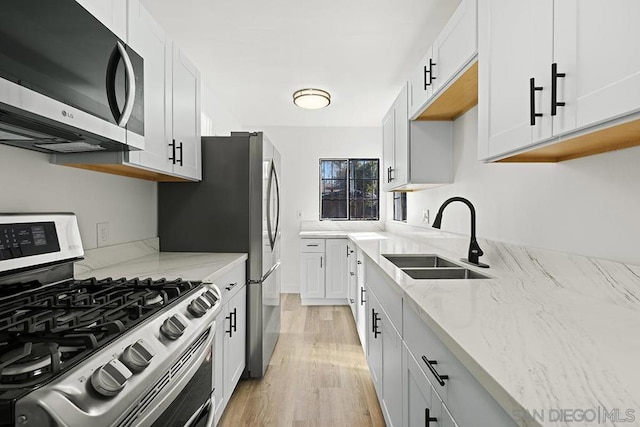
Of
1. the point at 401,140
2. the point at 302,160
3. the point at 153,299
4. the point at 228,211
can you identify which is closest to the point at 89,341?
the point at 153,299

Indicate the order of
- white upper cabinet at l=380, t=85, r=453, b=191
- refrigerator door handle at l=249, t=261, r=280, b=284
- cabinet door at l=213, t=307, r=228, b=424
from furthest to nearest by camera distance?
white upper cabinet at l=380, t=85, r=453, b=191 → refrigerator door handle at l=249, t=261, r=280, b=284 → cabinet door at l=213, t=307, r=228, b=424

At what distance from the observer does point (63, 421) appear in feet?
1.86

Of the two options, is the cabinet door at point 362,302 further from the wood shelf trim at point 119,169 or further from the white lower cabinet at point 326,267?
the wood shelf trim at point 119,169

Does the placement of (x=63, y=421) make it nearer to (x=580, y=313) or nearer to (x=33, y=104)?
(x=33, y=104)

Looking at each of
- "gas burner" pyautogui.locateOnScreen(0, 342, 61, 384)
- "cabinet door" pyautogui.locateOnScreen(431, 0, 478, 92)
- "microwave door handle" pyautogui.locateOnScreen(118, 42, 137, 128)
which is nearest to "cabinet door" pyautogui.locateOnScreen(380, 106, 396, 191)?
"cabinet door" pyautogui.locateOnScreen(431, 0, 478, 92)

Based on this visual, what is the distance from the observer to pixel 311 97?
12.1 feet

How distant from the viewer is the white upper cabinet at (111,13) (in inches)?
48.7

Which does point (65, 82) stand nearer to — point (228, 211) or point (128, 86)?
point (128, 86)

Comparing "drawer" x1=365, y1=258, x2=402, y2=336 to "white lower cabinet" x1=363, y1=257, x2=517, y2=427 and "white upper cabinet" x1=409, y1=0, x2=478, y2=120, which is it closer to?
"white lower cabinet" x1=363, y1=257, x2=517, y2=427

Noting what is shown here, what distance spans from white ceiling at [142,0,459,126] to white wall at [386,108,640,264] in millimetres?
812

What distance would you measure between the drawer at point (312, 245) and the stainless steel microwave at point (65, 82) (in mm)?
3153

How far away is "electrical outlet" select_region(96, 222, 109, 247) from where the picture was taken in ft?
6.04

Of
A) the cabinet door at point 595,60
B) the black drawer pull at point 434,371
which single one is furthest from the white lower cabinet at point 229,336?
the cabinet door at point 595,60

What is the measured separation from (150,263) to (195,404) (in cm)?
102
